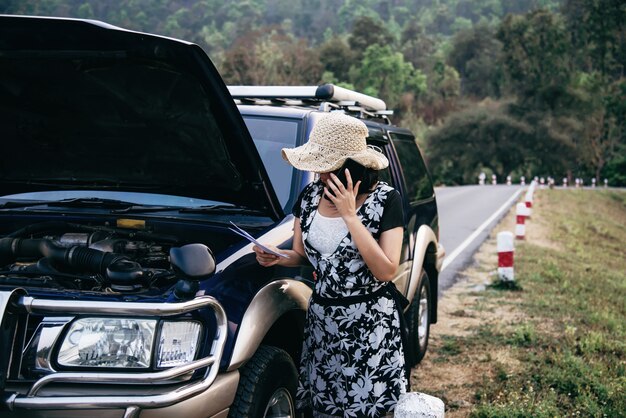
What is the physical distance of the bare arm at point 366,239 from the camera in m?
2.94

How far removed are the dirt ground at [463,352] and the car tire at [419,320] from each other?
0.13 meters

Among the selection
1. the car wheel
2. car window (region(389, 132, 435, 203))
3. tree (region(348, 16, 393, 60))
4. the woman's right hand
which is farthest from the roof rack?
tree (region(348, 16, 393, 60))

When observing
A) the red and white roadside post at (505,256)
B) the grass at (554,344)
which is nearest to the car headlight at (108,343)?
the grass at (554,344)

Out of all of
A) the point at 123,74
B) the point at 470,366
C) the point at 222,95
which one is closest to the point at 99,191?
the point at 123,74

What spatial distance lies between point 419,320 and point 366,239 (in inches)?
123

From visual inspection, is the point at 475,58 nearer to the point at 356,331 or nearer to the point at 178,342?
the point at 356,331

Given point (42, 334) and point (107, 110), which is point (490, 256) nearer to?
point (107, 110)

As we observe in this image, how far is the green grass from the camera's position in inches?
188

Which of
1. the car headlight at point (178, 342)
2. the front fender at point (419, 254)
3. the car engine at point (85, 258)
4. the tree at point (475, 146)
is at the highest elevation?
the car engine at point (85, 258)

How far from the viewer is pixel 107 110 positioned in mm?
3625

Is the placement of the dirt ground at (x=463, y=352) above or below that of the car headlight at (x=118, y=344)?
below

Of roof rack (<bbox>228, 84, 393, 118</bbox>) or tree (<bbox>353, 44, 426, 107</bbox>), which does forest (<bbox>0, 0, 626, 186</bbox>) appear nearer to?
tree (<bbox>353, 44, 426, 107</bbox>)

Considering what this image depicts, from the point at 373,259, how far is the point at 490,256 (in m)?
10.4

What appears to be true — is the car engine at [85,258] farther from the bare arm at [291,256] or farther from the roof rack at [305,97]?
the roof rack at [305,97]
